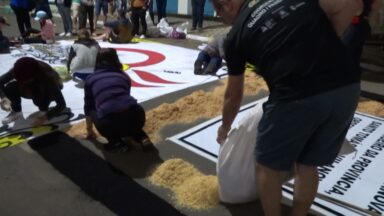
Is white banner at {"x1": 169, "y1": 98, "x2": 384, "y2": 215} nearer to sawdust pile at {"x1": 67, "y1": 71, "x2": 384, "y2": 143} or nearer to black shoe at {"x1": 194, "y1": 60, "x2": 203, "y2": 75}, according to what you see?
sawdust pile at {"x1": 67, "y1": 71, "x2": 384, "y2": 143}

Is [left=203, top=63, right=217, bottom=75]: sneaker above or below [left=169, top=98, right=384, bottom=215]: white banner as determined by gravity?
below

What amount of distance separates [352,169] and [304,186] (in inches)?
38.7

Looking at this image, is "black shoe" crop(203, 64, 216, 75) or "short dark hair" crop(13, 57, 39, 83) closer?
"short dark hair" crop(13, 57, 39, 83)

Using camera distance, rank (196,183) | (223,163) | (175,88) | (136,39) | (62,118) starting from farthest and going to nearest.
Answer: (136,39)
(175,88)
(62,118)
(196,183)
(223,163)

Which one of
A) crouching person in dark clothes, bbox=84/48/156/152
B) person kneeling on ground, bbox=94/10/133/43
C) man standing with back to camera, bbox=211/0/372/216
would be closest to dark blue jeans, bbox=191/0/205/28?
person kneeling on ground, bbox=94/10/133/43

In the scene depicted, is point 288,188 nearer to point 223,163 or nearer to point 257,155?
point 223,163

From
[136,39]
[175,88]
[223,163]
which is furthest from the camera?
[136,39]

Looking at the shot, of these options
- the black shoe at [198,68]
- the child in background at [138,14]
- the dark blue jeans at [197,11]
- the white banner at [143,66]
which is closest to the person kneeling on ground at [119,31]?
the white banner at [143,66]

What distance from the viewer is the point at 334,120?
5.11 ft

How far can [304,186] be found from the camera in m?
1.75

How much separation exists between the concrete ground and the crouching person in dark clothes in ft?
0.42

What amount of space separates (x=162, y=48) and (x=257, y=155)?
17.0 ft

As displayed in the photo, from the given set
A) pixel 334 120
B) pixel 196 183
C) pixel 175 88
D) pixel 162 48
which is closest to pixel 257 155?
pixel 334 120

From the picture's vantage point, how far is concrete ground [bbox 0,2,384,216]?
2152 millimetres
